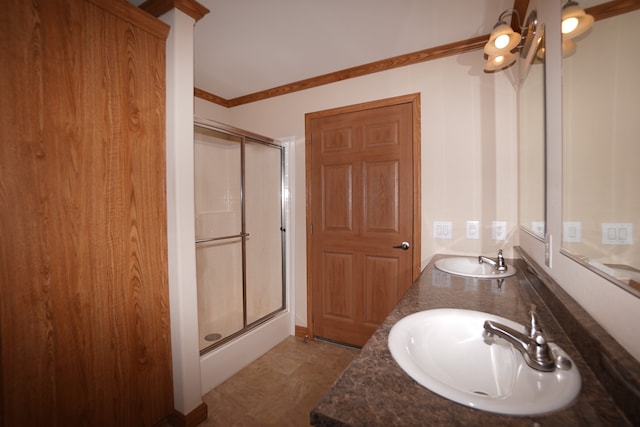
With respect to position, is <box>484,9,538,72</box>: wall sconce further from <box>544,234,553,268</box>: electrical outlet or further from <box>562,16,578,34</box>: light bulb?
<box>544,234,553,268</box>: electrical outlet

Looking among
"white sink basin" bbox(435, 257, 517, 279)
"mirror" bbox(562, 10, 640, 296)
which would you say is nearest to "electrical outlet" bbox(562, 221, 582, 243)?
"mirror" bbox(562, 10, 640, 296)

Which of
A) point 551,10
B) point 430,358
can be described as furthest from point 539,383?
point 551,10

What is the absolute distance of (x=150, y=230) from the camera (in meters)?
1.44

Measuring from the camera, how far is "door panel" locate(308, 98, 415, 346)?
2211 mm

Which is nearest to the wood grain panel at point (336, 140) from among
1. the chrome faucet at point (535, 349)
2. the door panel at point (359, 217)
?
the door panel at point (359, 217)

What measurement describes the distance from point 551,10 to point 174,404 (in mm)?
2621

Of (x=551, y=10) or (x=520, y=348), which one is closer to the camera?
(x=520, y=348)

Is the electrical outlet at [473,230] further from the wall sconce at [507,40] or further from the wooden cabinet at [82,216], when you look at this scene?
the wooden cabinet at [82,216]

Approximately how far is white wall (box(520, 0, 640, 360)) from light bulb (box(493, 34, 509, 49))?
23cm

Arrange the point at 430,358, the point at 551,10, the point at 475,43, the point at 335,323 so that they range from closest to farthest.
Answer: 1. the point at 430,358
2. the point at 551,10
3. the point at 475,43
4. the point at 335,323

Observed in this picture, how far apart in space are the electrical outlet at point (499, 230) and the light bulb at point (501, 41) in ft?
3.58

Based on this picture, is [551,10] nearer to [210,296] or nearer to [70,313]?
[70,313]

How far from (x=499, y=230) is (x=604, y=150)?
1.38 meters

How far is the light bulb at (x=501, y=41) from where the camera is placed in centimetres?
149
